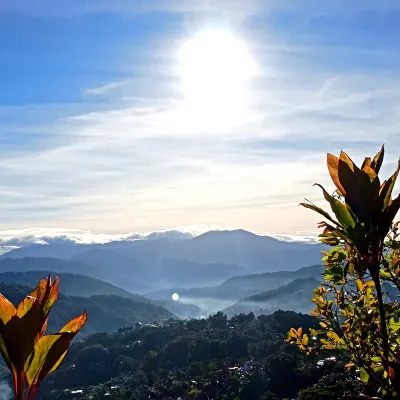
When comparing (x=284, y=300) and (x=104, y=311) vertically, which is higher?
(x=104, y=311)

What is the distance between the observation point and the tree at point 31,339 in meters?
1.50

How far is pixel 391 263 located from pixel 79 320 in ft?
6.44

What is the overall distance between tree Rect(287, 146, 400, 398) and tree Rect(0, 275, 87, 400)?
3.56 feet

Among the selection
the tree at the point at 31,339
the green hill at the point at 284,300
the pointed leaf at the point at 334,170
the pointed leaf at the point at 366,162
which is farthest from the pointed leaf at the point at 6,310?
the green hill at the point at 284,300

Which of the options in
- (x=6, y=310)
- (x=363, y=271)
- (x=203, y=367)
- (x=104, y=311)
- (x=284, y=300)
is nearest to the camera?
(x=6, y=310)

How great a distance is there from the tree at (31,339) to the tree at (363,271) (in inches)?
42.8

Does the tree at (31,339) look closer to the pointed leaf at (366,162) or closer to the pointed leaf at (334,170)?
the pointed leaf at (334,170)

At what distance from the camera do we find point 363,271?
2.04 m

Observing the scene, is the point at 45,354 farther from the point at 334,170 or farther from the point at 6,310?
the point at 334,170

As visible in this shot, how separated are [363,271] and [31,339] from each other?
1.36 m

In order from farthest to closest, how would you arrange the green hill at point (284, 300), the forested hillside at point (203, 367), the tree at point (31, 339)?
the green hill at point (284, 300), the forested hillside at point (203, 367), the tree at point (31, 339)

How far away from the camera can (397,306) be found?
105 inches

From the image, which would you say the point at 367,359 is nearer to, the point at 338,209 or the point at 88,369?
the point at 338,209

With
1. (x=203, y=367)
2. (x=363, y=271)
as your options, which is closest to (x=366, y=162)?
(x=363, y=271)
